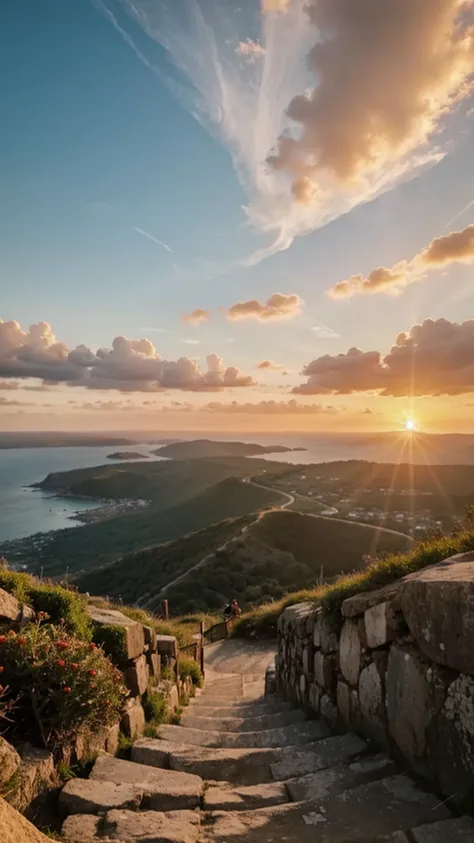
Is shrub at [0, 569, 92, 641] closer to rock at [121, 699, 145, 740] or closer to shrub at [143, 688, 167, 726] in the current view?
rock at [121, 699, 145, 740]

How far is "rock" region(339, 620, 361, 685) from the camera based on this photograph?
5074mm

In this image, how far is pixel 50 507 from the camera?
160750 mm

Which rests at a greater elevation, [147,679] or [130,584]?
[147,679]

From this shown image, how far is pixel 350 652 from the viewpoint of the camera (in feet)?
17.2

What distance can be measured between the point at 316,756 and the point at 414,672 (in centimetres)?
152

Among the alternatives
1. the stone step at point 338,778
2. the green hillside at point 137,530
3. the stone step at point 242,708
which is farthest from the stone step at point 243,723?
Answer: the green hillside at point 137,530

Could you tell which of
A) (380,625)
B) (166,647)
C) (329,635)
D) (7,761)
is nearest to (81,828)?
(7,761)

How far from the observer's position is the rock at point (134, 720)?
5.32 meters

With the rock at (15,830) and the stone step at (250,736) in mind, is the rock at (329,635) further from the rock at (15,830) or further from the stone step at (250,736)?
the rock at (15,830)

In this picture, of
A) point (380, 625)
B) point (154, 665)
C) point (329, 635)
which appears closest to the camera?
point (380, 625)

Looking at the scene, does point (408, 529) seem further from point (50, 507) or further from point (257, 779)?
point (50, 507)

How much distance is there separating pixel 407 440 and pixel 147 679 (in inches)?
7142

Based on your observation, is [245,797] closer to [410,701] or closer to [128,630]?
[410,701]

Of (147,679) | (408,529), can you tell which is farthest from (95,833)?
(408,529)
